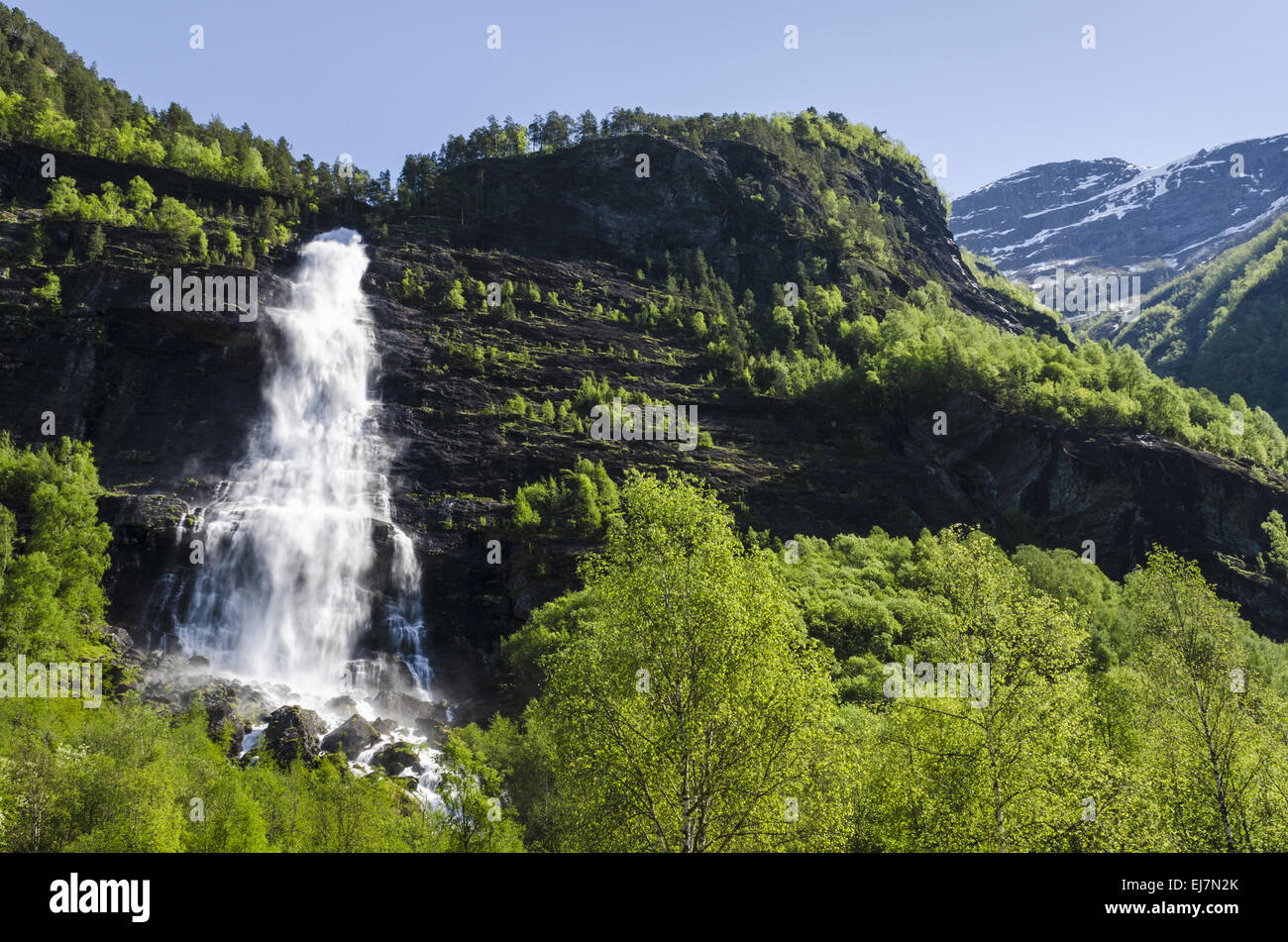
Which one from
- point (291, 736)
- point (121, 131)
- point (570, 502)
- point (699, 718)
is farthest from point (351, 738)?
point (121, 131)

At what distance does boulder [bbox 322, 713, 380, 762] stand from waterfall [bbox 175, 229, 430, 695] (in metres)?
9.10

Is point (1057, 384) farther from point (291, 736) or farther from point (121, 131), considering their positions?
point (121, 131)

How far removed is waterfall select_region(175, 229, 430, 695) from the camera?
61781 mm

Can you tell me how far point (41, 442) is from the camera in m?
72.8

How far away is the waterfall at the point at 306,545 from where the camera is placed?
203ft

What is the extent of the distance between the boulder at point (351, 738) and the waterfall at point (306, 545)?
910cm

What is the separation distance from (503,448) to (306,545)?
2292 cm

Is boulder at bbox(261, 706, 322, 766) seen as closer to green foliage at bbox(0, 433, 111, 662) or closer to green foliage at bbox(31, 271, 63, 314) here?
green foliage at bbox(0, 433, 111, 662)

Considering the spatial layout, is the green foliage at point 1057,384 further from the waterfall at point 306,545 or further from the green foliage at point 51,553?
the green foliage at point 51,553

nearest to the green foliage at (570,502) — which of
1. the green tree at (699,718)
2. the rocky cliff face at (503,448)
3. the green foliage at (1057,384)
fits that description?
the rocky cliff face at (503,448)

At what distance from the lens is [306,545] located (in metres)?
67.7
